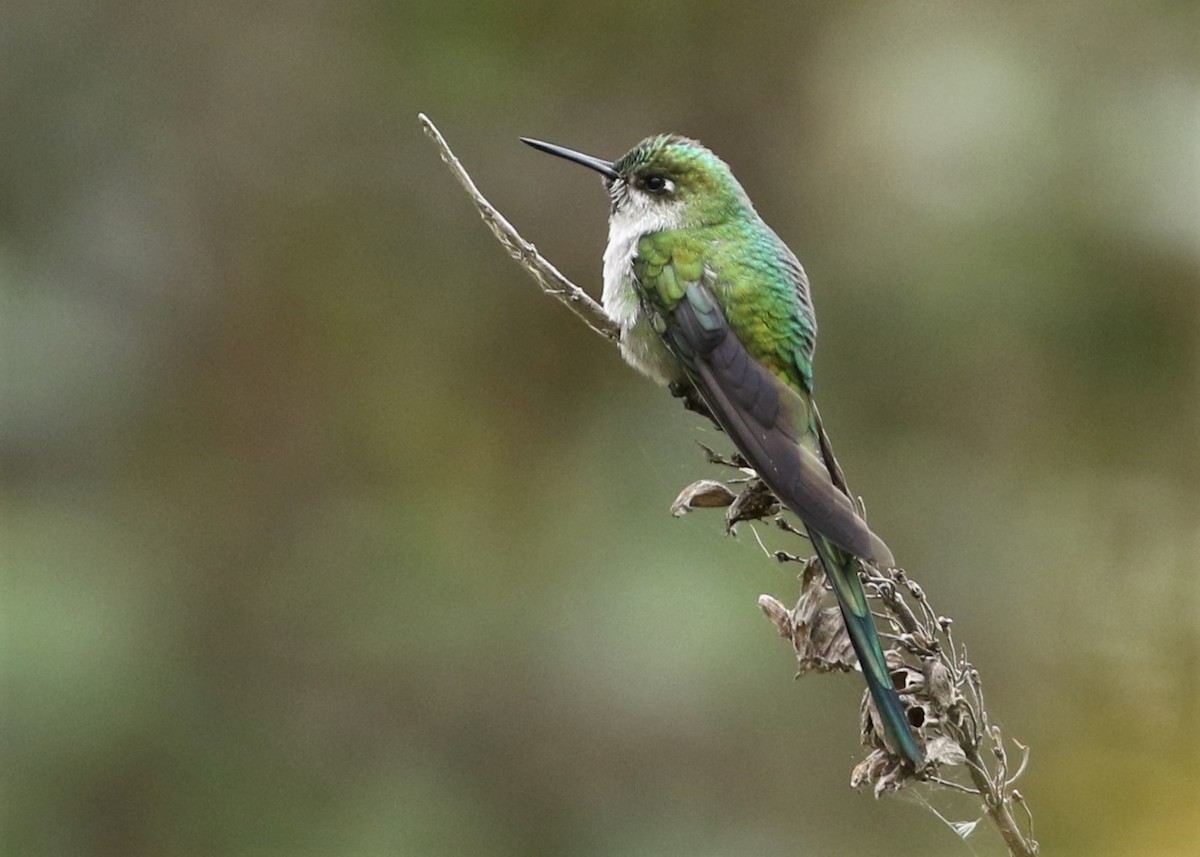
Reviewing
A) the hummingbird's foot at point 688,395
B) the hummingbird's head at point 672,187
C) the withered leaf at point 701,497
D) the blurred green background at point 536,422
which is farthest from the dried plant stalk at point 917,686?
the blurred green background at point 536,422

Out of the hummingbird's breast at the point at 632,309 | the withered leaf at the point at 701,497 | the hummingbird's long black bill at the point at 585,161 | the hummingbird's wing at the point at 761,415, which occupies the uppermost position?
the hummingbird's long black bill at the point at 585,161

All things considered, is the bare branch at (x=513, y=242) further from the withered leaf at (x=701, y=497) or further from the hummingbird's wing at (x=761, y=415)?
the withered leaf at (x=701, y=497)

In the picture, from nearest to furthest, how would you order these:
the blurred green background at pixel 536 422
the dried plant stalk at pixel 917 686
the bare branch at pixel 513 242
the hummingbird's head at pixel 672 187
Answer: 1. the dried plant stalk at pixel 917 686
2. the bare branch at pixel 513 242
3. the hummingbird's head at pixel 672 187
4. the blurred green background at pixel 536 422

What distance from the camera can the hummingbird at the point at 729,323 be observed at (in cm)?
217

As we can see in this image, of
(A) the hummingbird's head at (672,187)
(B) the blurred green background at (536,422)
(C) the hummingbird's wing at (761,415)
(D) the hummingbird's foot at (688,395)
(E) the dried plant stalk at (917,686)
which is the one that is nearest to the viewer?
(E) the dried plant stalk at (917,686)

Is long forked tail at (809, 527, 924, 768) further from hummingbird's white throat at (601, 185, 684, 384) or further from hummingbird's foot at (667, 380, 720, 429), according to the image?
hummingbird's white throat at (601, 185, 684, 384)

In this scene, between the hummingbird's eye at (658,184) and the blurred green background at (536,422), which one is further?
the blurred green background at (536,422)

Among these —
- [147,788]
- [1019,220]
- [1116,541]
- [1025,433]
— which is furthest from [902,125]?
[147,788]

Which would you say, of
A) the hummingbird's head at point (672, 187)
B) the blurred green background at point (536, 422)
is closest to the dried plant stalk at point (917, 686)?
the hummingbird's head at point (672, 187)

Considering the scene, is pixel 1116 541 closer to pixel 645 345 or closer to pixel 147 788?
pixel 645 345

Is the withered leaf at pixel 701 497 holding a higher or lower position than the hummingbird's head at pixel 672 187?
lower

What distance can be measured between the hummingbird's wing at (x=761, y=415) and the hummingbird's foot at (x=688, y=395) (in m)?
0.09

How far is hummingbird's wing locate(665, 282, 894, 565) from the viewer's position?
215cm

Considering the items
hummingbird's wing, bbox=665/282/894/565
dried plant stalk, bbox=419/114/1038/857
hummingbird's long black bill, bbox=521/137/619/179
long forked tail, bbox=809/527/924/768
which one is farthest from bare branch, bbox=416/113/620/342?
long forked tail, bbox=809/527/924/768
